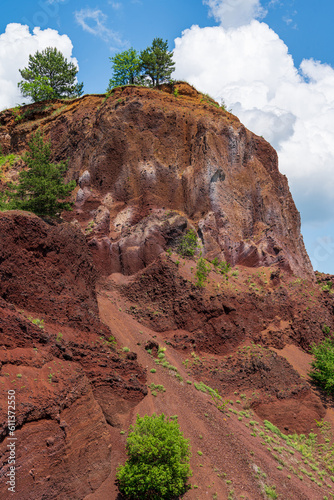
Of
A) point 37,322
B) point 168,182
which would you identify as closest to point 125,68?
point 168,182

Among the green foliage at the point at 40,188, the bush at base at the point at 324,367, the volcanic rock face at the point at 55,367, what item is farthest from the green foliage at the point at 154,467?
the bush at base at the point at 324,367

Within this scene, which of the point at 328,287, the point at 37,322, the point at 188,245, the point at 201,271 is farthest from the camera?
the point at 328,287

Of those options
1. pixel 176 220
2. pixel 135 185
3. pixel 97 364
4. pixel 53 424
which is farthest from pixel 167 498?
pixel 135 185

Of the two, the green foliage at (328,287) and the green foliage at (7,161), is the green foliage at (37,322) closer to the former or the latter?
the green foliage at (328,287)

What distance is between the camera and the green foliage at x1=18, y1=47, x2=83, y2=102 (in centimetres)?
4216

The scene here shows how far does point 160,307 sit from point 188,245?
5.32 m

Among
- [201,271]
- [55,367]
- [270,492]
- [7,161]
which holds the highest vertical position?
[7,161]

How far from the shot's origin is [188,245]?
26.2 metres

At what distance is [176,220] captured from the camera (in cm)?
2667

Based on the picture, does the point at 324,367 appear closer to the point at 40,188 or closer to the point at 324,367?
the point at 324,367

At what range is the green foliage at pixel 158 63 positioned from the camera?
127 ft

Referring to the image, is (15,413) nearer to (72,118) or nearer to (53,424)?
(53,424)

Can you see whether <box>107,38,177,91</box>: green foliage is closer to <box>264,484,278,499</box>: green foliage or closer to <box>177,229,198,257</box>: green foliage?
<box>177,229,198,257</box>: green foliage

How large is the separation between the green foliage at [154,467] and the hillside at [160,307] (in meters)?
0.84
